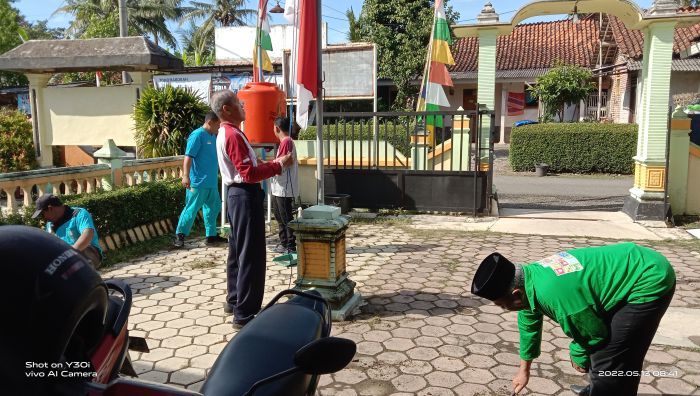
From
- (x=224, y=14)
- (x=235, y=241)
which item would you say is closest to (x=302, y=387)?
(x=235, y=241)

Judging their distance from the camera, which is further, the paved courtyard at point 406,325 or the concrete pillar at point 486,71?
the concrete pillar at point 486,71

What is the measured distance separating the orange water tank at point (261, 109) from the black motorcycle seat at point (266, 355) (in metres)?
3.45

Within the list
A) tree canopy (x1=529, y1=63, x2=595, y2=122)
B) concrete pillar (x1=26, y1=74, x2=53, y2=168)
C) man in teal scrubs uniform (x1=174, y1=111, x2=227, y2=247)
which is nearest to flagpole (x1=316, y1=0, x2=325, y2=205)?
man in teal scrubs uniform (x1=174, y1=111, x2=227, y2=247)

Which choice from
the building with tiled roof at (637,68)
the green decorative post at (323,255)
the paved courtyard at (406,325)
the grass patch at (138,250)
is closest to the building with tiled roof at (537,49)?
the building with tiled roof at (637,68)

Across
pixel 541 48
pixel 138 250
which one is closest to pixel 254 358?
pixel 138 250

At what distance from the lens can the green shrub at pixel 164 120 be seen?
932 cm

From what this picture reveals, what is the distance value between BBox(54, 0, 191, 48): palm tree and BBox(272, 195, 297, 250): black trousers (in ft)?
93.8

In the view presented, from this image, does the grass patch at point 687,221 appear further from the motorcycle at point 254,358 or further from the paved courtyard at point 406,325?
the motorcycle at point 254,358

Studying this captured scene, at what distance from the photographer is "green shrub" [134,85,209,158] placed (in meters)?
9.32

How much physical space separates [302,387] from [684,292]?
4.57 metres

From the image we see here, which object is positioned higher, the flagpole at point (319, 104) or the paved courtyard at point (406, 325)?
the flagpole at point (319, 104)

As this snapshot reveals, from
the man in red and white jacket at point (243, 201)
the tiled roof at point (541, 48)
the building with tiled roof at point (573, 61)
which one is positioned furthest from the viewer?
the tiled roof at point (541, 48)

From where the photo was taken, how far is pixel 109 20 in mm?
23969

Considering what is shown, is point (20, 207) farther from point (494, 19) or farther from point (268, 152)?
point (494, 19)
